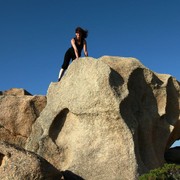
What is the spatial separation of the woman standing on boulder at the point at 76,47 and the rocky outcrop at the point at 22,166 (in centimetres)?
518

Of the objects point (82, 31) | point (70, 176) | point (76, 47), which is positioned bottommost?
point (70, 176)

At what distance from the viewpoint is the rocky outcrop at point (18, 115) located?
15781mm

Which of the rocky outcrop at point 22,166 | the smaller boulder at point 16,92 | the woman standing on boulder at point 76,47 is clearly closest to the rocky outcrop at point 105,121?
the woman standing on boulder at point 76,47

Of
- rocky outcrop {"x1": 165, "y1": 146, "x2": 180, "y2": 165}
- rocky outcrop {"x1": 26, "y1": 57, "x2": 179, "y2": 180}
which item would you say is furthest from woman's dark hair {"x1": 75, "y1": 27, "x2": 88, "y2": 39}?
rocky outcrop {"x1": 165, "y1": 146, "x2": 180, "y2": 165}

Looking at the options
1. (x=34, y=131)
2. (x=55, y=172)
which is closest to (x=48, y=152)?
(x=34, y=131)

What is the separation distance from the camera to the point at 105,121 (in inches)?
497

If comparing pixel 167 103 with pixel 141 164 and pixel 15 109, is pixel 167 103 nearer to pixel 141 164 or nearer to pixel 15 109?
pixel 141 164

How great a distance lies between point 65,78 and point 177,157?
20.0 feet

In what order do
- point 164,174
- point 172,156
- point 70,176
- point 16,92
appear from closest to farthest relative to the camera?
point 164,174
point 70,176
point 172,156
point 16,92

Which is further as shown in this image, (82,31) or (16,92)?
(16,92)

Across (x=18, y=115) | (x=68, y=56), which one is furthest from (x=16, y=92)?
(x=68, y=56)

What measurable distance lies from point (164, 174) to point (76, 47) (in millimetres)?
6563

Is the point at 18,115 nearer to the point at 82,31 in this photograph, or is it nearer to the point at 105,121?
the point at 82,31

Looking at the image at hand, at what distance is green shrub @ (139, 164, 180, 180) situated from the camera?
402 inches
